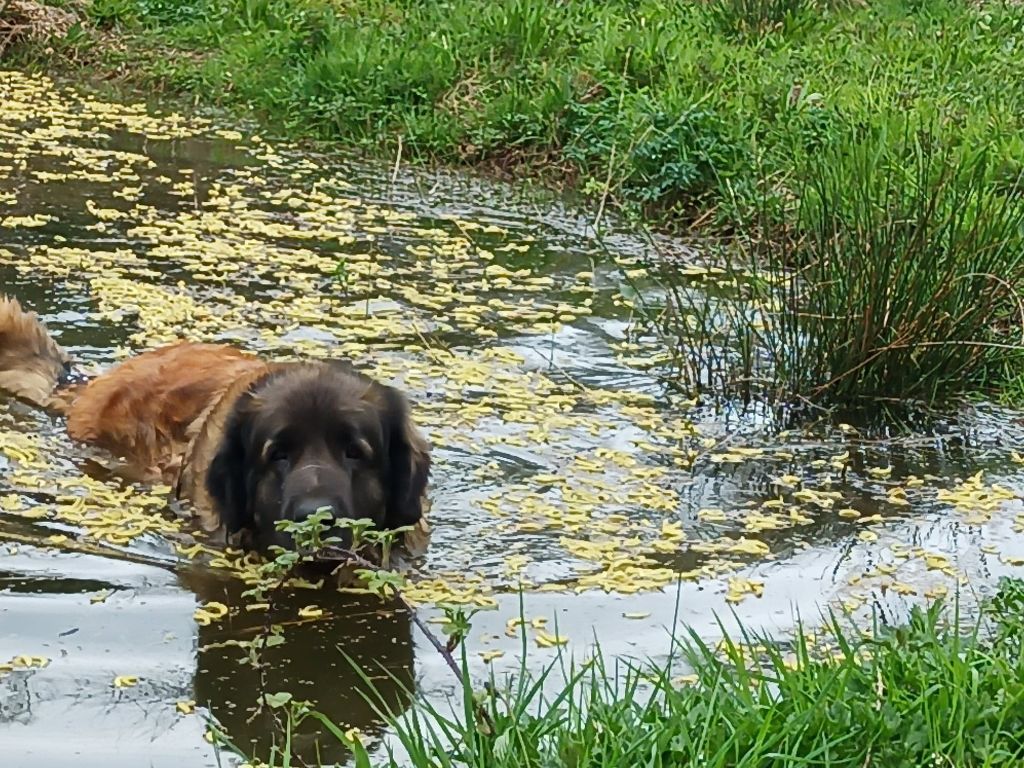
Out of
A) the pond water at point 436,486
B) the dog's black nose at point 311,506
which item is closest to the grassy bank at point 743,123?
the pond water at point 436,486

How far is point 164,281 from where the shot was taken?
8.83 meters

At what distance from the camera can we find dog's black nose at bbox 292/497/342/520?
539cm

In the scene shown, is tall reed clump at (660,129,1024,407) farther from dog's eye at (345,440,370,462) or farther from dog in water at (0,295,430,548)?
dog's eye at (345,440,370,462)

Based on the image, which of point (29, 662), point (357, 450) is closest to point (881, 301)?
point (357, 450)

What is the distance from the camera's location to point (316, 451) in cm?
572

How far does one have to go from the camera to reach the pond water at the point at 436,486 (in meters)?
4.78

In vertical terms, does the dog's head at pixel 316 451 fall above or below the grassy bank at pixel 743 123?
below

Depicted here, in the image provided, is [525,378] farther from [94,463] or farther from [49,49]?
[49,49]

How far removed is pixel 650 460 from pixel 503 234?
3748mm

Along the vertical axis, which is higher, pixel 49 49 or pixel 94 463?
pixel 49 49

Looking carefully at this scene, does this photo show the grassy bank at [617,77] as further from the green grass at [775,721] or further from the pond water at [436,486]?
the green grass at [775,721]

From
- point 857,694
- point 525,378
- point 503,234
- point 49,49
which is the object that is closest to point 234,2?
point 49,49

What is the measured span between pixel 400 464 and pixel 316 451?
0.38m

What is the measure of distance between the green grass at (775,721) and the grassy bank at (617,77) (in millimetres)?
5769
